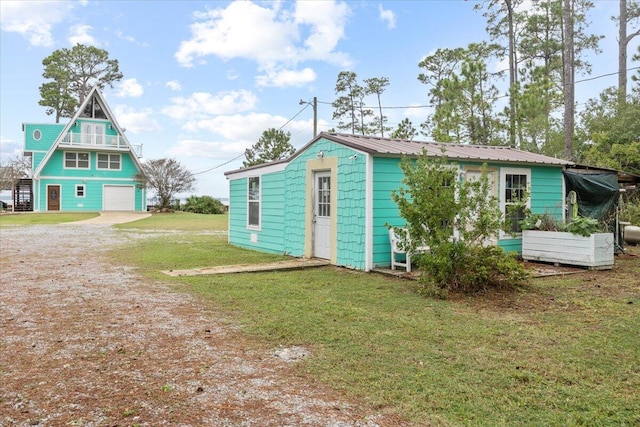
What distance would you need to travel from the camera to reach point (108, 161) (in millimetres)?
33344

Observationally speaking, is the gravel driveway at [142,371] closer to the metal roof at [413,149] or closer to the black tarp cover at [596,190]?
the metal roof at [413,149]

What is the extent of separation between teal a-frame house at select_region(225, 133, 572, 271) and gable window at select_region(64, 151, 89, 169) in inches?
979

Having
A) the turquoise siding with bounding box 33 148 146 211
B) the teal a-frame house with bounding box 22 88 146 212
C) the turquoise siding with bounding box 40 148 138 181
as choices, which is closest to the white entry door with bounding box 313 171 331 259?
the teal a-frame house with bounding box 22 88 146 212

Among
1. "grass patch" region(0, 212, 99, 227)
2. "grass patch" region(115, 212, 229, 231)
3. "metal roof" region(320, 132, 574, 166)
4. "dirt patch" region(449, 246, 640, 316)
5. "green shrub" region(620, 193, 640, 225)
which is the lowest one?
"dirt patch" region(449, 246, 640, 316)

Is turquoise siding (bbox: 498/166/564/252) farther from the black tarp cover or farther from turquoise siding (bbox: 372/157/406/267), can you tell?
turquoise siding (bbox: 372/157/406/267)

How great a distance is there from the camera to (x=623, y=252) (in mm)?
10766

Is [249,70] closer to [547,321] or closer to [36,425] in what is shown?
[547,321]

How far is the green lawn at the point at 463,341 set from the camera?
2895mm

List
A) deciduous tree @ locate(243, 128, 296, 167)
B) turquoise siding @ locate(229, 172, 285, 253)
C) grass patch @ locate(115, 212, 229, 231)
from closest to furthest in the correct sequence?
turquoise siding @ locate(229, 172, 285, 253) → grass patch @ locate(115, 212, 229, 231) → deciduous tree @ locate(243, 128, 296, 167)

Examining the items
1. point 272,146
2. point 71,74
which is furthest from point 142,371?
point 71,74

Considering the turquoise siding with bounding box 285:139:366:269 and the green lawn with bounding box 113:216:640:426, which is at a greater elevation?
the turquoise siding with bounding box 285:139:366:269

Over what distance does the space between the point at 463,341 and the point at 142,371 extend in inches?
107

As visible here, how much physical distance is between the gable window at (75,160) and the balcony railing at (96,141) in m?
0.99

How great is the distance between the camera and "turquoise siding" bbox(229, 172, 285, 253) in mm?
11219
